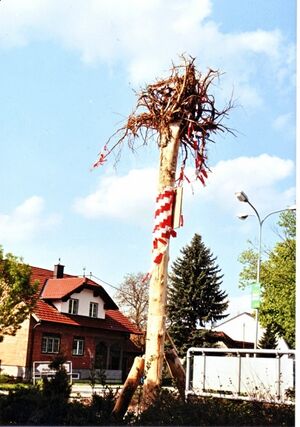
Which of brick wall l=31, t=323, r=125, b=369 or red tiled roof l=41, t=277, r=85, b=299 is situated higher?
red tiled roof l=41, t=277, r=85, b=299

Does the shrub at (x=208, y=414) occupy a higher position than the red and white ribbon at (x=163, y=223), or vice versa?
the red and white ribbon at (x=163, y=223)

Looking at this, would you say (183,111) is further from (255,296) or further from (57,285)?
(57,285)

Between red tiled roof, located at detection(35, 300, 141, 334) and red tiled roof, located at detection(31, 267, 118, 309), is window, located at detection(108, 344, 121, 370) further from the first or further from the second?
red tiled roof, located at detection(31, 267, 118, 309)

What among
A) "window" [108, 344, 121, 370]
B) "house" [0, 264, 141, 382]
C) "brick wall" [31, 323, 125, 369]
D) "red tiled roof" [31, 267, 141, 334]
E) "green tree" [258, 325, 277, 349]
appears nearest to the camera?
"brick wall" [31, 323, 125, 369]

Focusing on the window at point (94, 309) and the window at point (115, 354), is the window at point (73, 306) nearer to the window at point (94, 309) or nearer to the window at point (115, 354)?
the window at point (94, 309)

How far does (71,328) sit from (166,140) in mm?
9101

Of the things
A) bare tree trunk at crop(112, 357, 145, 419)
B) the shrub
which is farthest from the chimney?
the shrub

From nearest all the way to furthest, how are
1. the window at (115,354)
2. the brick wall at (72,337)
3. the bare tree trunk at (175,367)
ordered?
the bare tree trunk at (175,367) → the brick wall at (72,337) → the window at (115,354)

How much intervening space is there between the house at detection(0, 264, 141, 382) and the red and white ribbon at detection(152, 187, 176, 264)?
7007 mm

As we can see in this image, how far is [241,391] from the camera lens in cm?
332

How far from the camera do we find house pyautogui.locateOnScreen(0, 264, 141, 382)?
10680 mm

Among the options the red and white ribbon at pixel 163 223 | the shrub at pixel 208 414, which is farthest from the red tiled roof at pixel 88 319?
the shrub at pixel 208 414

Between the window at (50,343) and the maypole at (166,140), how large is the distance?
8.11 metres

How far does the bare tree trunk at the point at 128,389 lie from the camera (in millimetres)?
2598
